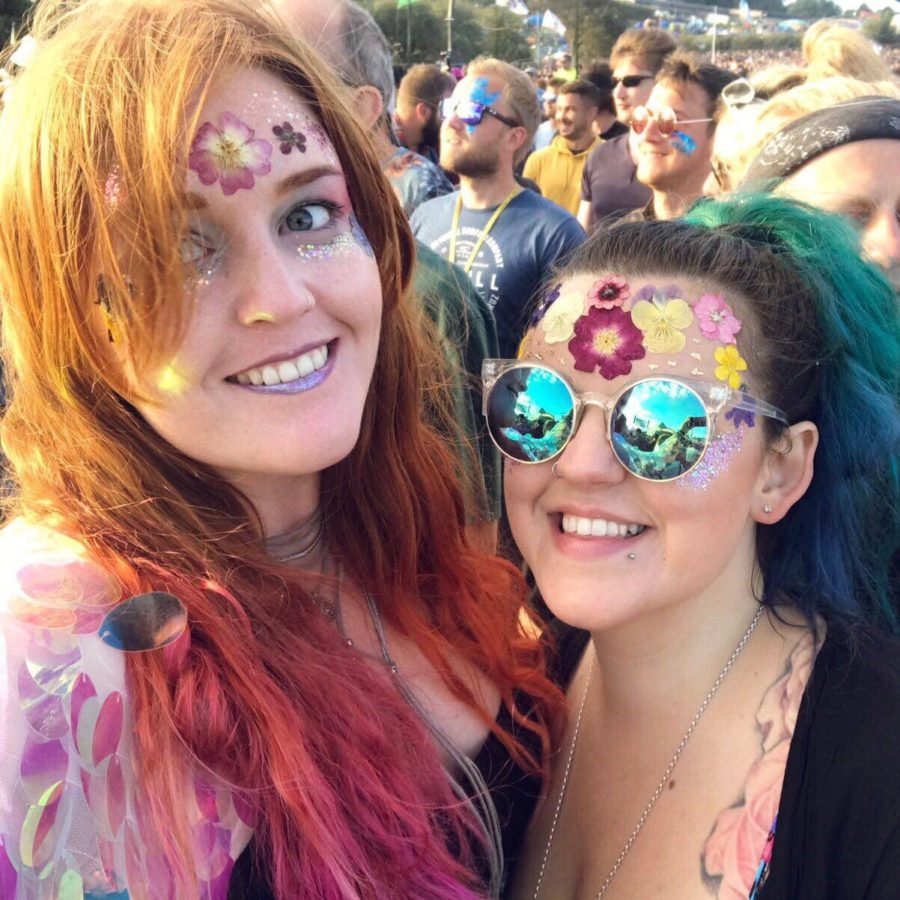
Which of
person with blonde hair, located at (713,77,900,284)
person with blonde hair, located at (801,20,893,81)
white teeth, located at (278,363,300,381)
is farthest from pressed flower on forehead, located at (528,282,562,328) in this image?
person with blonde hair, located at (801,20,893,81)

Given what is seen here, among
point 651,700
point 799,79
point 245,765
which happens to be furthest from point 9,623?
point 799,79

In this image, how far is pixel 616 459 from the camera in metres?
1.42

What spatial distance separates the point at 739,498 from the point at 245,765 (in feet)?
2.78

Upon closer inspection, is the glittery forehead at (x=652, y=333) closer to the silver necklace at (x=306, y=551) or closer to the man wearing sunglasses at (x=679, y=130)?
the silver necklace at (x=306, y=551)

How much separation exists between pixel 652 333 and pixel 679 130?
9.84 feet

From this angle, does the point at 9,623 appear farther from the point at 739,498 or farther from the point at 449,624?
the point at 739,498

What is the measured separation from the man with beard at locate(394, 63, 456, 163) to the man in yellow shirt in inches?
33.8

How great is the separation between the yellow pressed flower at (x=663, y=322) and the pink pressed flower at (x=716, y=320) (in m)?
0.02

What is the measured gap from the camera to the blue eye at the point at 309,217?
1.33 meters

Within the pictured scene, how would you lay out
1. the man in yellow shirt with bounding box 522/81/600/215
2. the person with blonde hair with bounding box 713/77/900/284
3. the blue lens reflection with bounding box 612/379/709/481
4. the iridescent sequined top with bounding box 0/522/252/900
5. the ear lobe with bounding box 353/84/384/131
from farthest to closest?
1. the man in yellow shirt with bounding box 522/81/600/215
2. the ear lobe with bounding box 353/84/384/131
3. the person with blonde hair with bounding box 713/77/900/284
4. the blue lens reflection with bounding box 612/379/709/481
5. the iridescent sequined top with bounding box 0/522/252/900

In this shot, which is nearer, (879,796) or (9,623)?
(9,623)

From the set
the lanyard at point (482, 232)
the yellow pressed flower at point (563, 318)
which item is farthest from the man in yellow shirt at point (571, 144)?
the yellow pressed flower at point (563, 318)

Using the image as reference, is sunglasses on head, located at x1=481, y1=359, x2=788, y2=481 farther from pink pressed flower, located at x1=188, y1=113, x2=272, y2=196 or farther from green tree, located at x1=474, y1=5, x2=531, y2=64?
green tree, located at x1=474, y1=5, x2=531, y2=64

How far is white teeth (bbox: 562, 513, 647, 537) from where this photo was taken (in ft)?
4.71
